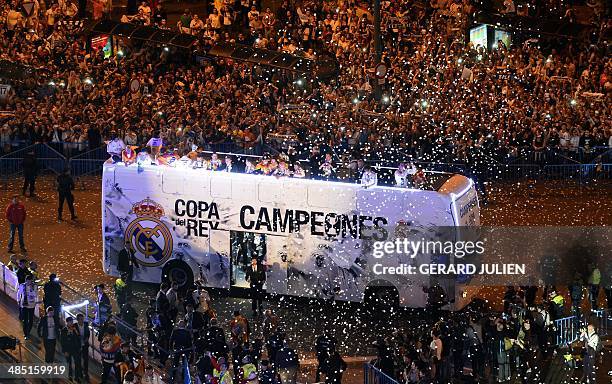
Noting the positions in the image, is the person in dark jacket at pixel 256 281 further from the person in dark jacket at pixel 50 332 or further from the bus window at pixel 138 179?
the person in dark jacket at pixel 50 332

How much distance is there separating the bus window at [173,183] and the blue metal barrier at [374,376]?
21.0ft

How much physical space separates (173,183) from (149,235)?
119 centimetres

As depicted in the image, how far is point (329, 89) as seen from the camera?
36531 millimetres

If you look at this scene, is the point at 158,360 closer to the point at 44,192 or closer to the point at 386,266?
the point at 386,266

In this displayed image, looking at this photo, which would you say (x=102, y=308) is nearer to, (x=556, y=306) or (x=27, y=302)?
(x=27, y=302)

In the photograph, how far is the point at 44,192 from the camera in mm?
33812

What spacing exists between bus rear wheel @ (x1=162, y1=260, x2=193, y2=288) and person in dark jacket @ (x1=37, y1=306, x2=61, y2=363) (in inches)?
165

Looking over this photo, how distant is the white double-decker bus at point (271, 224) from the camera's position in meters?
24.0

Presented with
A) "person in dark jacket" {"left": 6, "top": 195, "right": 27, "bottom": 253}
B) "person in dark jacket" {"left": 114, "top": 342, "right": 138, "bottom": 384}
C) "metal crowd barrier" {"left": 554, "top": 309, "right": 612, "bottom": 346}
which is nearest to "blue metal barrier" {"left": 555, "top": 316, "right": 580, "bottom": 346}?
"metal crowd barrier" {"left": 554, "top": 309, "right": 612, "bottom": 346}

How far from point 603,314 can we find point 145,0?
75.0ft

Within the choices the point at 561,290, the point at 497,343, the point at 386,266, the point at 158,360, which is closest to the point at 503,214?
the point at 561,290

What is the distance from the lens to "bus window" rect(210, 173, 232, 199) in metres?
25.2

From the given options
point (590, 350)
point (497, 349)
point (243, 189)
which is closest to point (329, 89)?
point (243, 189)

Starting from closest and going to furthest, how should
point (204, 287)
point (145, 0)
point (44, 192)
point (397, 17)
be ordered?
point (204, 287) < point (44, 192) < point (397, 17) < point (145, 0)
